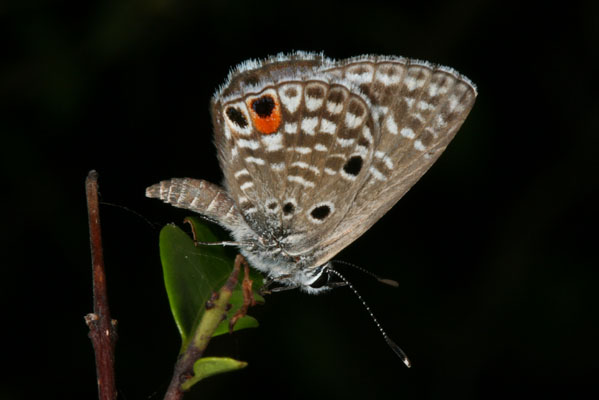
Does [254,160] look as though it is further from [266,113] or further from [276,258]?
[276,258]

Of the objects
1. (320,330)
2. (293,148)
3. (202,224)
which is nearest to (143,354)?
(320,330)

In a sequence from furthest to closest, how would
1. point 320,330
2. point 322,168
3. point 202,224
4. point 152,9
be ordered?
point 320,330 < point 152,9 < point 322,168 < point 202,224

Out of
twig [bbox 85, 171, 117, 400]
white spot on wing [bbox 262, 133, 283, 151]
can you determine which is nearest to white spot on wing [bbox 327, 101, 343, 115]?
white spot on wing [bbox 262, 133, 283, 151]

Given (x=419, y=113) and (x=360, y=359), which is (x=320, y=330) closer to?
(x=360, y=359)

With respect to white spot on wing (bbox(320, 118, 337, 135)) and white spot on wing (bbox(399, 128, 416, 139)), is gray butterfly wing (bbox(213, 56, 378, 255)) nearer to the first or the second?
white spot on wing (bbox(320, 118, 337, 135))

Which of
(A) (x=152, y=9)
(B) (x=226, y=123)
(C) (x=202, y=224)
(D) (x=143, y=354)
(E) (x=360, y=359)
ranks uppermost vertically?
(A) (x=152, y=9)

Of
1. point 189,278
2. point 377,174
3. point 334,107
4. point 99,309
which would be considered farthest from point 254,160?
point 99,309
